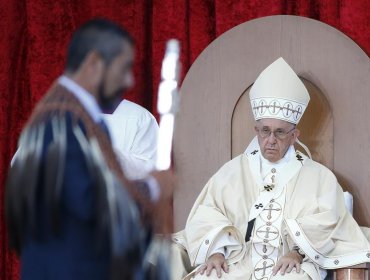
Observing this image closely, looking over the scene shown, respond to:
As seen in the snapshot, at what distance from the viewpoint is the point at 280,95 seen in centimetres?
373

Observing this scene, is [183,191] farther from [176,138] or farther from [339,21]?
[339,21]

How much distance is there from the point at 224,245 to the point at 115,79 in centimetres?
143

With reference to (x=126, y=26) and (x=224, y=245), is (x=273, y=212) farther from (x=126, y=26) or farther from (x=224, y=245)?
(x=126, y=26)

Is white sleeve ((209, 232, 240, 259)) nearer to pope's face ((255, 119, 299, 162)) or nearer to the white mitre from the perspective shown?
pope's face ((255, 119, 299, 162))

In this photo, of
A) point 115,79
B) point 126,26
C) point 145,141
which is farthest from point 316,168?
point 115,79

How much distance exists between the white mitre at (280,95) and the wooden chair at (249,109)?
16 centimetres

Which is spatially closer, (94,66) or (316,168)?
(94,66)

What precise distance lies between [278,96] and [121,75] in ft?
5.17

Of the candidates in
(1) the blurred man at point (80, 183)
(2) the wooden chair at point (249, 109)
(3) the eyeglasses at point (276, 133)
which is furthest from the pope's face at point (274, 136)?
(1) the blurred man at point (80, 183)

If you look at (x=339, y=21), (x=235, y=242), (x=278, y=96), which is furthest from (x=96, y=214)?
(x=339, y=21)

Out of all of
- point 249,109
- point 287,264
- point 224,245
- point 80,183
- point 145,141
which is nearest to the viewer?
point 80,183

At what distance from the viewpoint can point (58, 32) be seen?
15.6 ft

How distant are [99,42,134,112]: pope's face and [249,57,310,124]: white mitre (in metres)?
1.52

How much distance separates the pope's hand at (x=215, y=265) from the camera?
3.46 meters
